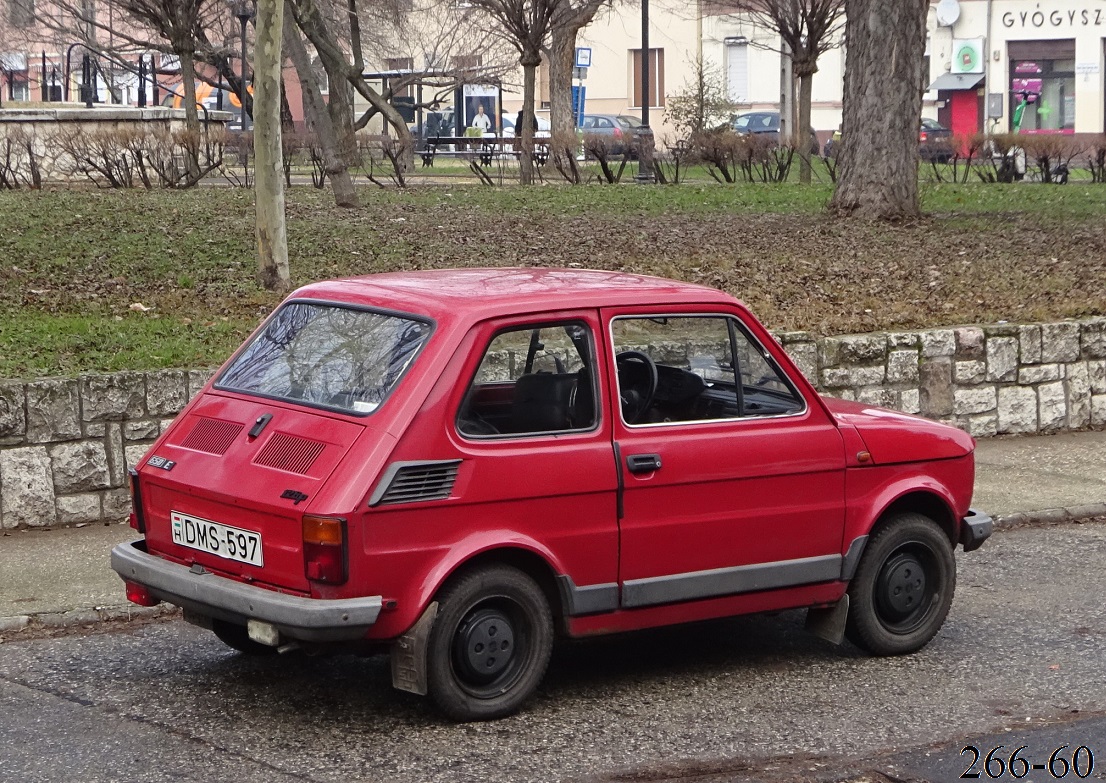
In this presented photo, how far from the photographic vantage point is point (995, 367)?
38.1 ft

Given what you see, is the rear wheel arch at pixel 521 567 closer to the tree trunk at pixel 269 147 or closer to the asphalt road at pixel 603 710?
the asphalt road at pixel 603 710

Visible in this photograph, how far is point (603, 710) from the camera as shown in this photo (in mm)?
5871

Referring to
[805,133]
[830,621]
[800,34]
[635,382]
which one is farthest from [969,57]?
[635,382]

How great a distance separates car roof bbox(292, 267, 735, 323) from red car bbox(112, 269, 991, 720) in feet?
0.05

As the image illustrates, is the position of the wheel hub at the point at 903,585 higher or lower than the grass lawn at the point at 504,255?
lower

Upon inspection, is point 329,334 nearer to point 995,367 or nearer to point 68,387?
point 68,387

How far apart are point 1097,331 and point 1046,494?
8.21 feet

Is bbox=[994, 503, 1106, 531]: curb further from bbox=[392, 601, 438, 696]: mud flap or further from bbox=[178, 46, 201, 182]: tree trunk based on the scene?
bbox=[178, 46, 201, 182]: tree trunk

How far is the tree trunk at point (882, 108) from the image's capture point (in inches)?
775

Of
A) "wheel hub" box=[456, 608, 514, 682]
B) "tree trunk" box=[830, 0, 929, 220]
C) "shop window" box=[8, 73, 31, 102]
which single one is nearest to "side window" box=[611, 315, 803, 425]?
"wheel hub" box=[456, 608, 514, 682]

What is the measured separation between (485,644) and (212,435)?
1.27 meters

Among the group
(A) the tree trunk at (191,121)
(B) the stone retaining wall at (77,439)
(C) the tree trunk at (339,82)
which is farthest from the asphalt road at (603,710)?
(C) the tree trunk at (339,82)

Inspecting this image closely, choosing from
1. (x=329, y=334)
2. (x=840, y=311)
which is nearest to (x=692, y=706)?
(x=329, y=334)

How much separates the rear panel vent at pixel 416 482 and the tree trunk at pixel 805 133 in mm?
24028
